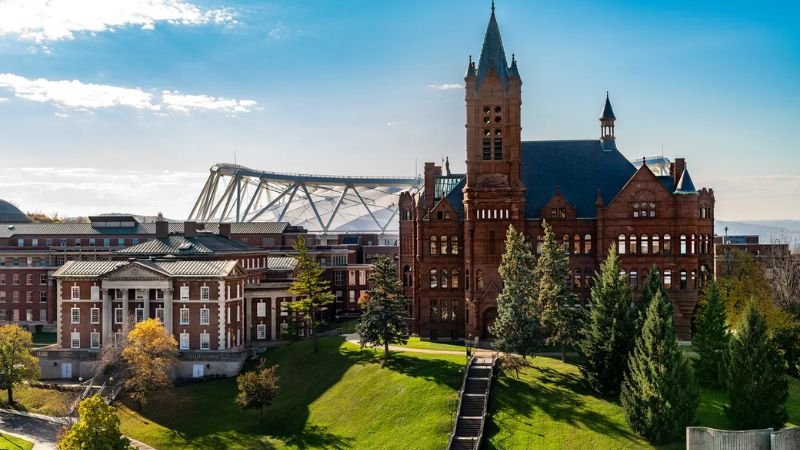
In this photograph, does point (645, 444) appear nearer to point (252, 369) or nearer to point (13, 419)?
point (252, 369)

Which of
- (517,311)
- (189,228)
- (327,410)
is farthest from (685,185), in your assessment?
(189,228)

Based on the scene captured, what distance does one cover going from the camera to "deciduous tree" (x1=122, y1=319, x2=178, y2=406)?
240 feet

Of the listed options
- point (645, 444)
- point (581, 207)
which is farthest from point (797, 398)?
point (581, 207)

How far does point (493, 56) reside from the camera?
273 feet

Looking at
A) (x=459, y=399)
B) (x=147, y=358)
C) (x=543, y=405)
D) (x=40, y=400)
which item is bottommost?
(x=40, y=400)

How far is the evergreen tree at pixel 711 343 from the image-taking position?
61250 mm

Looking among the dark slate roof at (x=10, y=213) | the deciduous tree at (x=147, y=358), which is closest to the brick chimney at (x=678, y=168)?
the deciduous tree at (x=147, y=358)

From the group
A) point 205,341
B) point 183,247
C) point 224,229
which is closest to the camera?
point 205,341

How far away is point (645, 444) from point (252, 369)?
140 feet

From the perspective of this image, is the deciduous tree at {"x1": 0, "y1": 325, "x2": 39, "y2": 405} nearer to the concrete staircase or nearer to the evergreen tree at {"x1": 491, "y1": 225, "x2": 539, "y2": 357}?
the concrete staircase

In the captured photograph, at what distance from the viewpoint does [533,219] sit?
270 feet

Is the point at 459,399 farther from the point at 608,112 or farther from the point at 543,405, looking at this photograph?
the point at 608,112

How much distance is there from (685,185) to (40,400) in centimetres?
6824

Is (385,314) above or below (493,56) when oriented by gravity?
below
